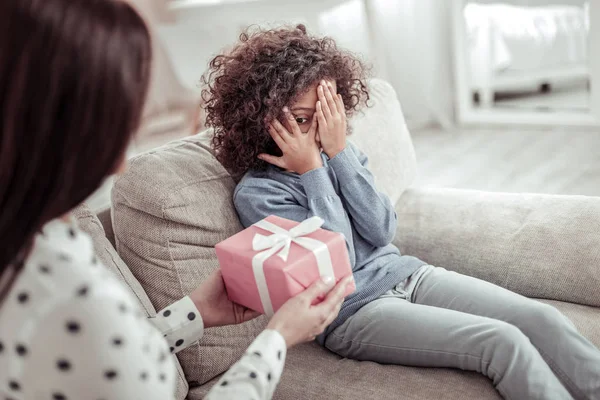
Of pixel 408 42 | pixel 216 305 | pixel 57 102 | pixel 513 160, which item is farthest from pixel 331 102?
pixel 408 42

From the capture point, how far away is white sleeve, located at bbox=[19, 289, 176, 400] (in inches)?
31.7

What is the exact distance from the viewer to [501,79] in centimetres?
418

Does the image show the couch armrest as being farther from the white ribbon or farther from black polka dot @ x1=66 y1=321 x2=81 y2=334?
black polka dot @ x1=66 y1=321 x2=81 y2=334

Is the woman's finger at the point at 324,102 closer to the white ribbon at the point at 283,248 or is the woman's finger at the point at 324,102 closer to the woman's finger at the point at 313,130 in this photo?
the woman's finger at the point at 313,130

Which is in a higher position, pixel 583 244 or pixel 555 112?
pixel 583 244

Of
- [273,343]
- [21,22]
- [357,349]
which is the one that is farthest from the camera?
[357,349]

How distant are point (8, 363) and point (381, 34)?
3792mm

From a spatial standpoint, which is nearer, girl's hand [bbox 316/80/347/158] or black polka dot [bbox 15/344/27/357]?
black polka dot [bbox 15/344/27/357]

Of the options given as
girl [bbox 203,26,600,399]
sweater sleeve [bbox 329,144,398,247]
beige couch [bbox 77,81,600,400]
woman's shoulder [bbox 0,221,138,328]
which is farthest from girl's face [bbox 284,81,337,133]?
woman's shoulder [bbox 0,221,138,328]

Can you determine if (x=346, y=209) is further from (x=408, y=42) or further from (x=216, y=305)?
(x=408, y=42)

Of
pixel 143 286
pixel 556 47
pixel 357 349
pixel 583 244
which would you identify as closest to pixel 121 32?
pixel 143 286

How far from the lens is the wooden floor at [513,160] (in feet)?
10.6

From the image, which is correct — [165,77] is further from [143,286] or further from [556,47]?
[143,286]

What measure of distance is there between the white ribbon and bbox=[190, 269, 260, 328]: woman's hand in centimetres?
11
